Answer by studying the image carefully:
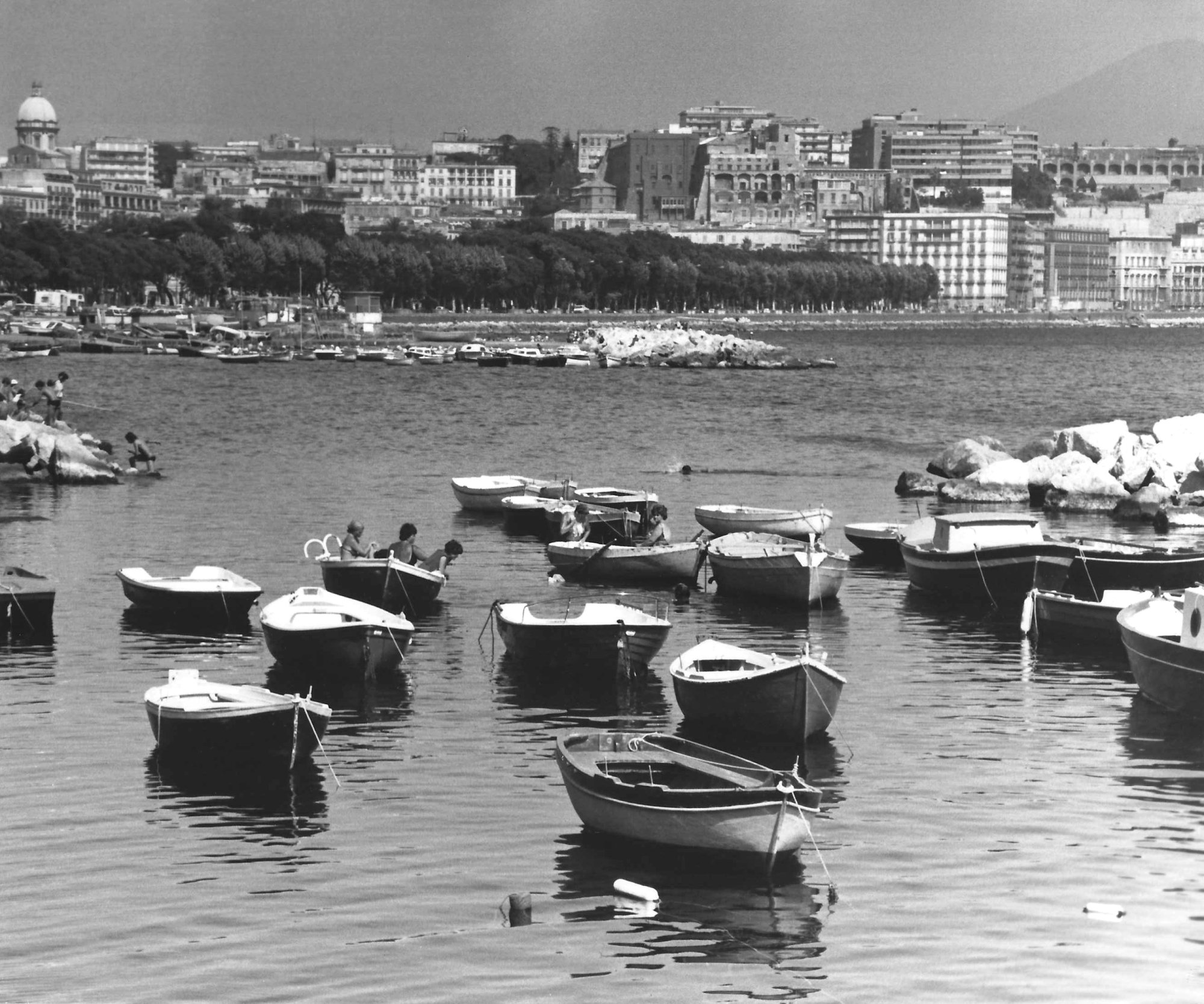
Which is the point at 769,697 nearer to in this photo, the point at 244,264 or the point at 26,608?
the point at 26,608

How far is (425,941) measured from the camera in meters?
17.0

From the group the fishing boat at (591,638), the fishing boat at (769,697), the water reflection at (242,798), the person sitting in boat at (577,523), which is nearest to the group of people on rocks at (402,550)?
the fishing boat at (591,638)

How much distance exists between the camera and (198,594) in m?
30.9

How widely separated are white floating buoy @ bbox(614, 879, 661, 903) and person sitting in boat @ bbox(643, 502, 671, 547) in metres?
17.6

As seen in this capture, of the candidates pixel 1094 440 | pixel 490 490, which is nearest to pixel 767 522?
pixel 490 490

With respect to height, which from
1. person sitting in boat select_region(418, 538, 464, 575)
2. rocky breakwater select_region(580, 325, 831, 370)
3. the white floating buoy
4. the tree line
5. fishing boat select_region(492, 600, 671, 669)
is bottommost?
the white floating buoy

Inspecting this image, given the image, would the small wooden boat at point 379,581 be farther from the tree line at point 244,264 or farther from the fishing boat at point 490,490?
the tree line at point 244,264

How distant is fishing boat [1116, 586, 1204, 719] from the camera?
24688mm

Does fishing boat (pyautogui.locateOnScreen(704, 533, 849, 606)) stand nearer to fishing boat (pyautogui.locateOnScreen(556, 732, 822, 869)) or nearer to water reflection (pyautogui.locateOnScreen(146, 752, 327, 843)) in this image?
water reflection (pyautogui.locateOnScreen(146, 752, 327, 843))

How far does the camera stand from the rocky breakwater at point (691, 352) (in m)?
135

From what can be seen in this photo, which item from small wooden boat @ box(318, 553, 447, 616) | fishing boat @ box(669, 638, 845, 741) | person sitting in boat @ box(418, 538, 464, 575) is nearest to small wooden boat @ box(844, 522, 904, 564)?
person sitting in boat @ box(418, 538, 464, 575)

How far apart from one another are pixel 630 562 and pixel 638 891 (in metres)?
17.4

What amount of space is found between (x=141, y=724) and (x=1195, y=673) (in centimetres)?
1209

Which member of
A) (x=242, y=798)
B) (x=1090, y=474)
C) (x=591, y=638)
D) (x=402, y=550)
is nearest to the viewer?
(x=242, y=798)
